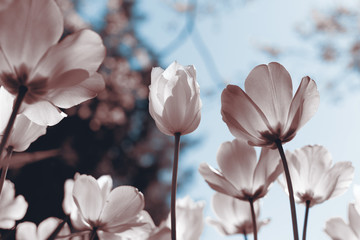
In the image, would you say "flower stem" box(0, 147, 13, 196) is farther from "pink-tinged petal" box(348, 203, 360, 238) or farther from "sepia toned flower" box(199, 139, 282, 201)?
"pink-tinged petal" box(348, 203, 360, 238)

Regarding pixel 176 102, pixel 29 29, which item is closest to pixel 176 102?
pixel 176 102

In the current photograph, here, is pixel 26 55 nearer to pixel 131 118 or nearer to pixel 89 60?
pixel 89 60

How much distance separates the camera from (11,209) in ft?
1.08

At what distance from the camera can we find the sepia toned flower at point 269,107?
25cm

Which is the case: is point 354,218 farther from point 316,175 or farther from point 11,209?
point 11,209

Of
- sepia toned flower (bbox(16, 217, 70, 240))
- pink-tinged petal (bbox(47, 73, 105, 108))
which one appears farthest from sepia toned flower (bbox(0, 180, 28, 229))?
pink-tinged petal (bbox(47, 73, 105, 108))

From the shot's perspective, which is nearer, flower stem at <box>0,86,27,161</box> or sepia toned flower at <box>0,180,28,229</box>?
flower stem at <box>0,86,27,161</box>

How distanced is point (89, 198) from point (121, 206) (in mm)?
26

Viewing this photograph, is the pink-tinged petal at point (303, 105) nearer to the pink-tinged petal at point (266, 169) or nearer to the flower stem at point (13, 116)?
the pink-tinged petal at point (266, 169)

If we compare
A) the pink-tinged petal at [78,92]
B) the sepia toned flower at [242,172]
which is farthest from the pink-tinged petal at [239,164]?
the pink-tinged petal at [78,92]

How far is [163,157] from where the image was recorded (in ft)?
23.4

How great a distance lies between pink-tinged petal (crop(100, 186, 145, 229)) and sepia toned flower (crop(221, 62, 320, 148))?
0.26 ft

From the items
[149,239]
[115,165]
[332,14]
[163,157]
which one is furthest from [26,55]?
[163,157]

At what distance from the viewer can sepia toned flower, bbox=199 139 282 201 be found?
0.28 meters
